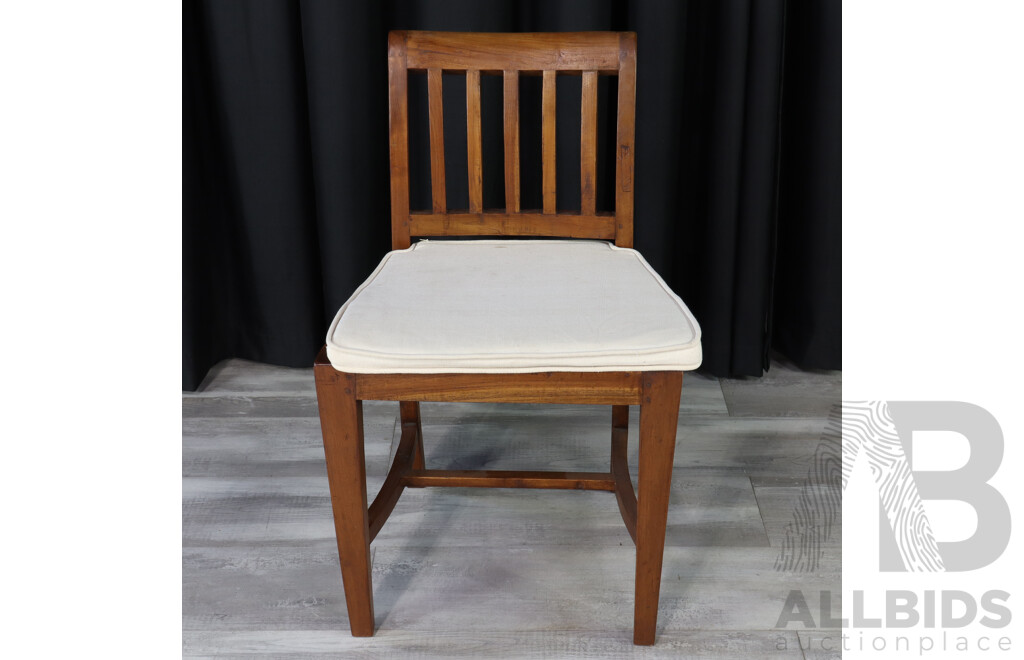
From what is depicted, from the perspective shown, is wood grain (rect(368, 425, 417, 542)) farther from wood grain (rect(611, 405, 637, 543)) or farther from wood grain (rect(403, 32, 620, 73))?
wood grain (rect(403, 32, 620, 73))

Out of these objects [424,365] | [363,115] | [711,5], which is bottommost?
[424,365]

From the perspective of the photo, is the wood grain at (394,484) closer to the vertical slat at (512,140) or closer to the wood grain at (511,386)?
the wood grain at (511,386)

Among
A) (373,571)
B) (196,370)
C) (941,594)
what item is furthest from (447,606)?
(196,370)

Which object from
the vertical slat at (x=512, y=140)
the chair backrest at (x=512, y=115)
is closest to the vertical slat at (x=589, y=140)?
the chair backrest at (x=512, y=115)

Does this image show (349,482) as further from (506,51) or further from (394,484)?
(506,51)

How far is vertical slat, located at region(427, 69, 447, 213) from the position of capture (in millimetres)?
1380

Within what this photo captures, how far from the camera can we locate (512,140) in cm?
142

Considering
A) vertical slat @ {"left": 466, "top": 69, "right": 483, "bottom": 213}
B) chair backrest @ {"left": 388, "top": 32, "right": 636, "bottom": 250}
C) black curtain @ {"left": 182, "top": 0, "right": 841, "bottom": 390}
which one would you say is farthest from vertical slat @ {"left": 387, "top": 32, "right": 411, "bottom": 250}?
black curtain @ {"left": 182, "top": 0, "right": 841, "bottom": 390}

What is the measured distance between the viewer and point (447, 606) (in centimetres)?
131

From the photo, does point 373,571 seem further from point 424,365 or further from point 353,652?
point 424,365

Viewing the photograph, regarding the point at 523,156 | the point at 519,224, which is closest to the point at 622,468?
the point at 519,224

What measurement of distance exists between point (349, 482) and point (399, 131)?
59cm

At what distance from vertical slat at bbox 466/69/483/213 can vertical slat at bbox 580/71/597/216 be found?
0.57 feet

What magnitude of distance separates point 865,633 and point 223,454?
48.5 inches
